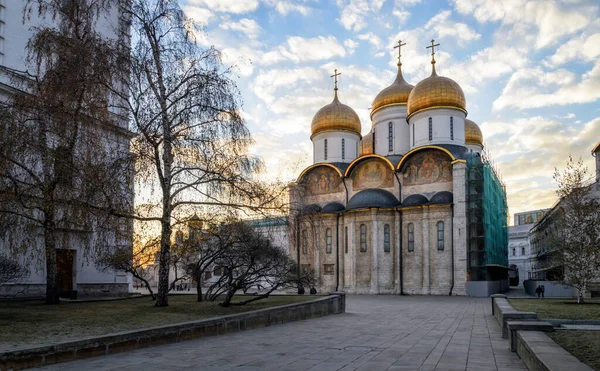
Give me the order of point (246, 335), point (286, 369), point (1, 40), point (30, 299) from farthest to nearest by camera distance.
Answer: point (1, 40) → point (30, 299) → point (246, 335) → point (286, 369)

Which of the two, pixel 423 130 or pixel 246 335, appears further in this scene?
pixel 423 130

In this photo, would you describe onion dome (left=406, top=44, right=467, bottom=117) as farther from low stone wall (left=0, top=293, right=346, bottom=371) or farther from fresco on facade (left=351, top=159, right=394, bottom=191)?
low stone wall (left=0, top=293, right=346, bottom=371)

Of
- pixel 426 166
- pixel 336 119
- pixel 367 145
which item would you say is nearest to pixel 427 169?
pixel 426 166

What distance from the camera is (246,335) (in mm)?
10188

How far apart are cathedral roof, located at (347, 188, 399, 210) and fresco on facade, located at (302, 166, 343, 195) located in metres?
3.20

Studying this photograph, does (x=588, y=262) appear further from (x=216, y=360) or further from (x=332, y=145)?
(x=332, y=145)

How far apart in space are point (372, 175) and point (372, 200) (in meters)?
3.07

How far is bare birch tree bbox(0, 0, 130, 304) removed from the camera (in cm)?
1064

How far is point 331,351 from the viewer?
328 inches

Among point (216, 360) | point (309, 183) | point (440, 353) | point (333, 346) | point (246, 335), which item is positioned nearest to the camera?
point (216, 360)

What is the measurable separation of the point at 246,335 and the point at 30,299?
9.42 meters

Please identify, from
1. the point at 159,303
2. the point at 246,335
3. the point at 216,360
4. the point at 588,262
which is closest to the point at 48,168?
the point at 159,303

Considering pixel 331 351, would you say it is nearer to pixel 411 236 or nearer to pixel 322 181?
pixel 411 236

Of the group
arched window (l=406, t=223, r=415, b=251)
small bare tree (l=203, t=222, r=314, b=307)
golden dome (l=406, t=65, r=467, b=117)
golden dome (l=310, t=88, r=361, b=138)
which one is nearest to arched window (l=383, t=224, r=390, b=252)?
arched window (l=406, t=223, r=415, b=251)
